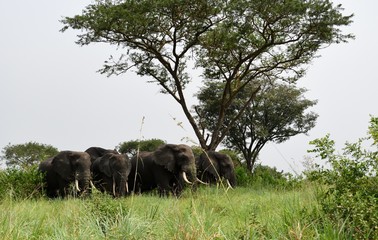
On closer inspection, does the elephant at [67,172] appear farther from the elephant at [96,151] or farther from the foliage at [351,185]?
the foliage at [351,185]

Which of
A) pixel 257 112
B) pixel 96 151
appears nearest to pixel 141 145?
pixel 257 112

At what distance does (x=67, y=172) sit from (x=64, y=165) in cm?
27

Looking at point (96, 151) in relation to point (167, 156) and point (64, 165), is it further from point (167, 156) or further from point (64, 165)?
point (167, 156)

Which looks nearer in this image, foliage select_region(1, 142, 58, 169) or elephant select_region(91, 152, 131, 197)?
elephant select_region(91, 152, 131, 197)

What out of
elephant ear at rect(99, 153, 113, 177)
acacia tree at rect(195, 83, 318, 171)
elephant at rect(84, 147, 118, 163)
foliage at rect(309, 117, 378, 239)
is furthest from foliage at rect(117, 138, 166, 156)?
foliage at rect(309, 117, 378, 239)

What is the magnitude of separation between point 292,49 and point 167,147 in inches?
516

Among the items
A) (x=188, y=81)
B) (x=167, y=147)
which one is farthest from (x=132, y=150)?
(x=167, y=147)

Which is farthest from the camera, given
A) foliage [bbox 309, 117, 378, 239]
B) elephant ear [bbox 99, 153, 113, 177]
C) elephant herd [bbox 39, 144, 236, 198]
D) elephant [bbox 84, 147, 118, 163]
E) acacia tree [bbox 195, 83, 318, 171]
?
acacia tree [bbox 195, 83, 318, 171]

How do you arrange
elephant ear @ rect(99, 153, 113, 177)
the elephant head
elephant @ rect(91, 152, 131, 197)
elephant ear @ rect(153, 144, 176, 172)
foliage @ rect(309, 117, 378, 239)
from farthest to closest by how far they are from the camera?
elephant ear @ rect(153, 144, 176, 172) → the elephant head → elephant ear @ rect(99, 153, 113, 177) → elephant @ rect(91, 152, 131, 197) → foliage @ rect(309, 117, 378, 239)

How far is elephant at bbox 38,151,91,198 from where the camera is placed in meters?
15.5

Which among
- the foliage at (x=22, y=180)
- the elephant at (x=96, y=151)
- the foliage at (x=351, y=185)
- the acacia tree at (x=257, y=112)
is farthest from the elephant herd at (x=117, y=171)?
the acacia tree at (x=257, y=112)

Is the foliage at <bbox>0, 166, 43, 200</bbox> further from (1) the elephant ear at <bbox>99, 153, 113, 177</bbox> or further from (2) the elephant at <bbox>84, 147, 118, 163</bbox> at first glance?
(2) the elephant at <bbox>84, 147, 118, 163</bbox>

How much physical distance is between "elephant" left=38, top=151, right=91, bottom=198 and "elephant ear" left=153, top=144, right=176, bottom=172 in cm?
227

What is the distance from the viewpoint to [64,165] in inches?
632
